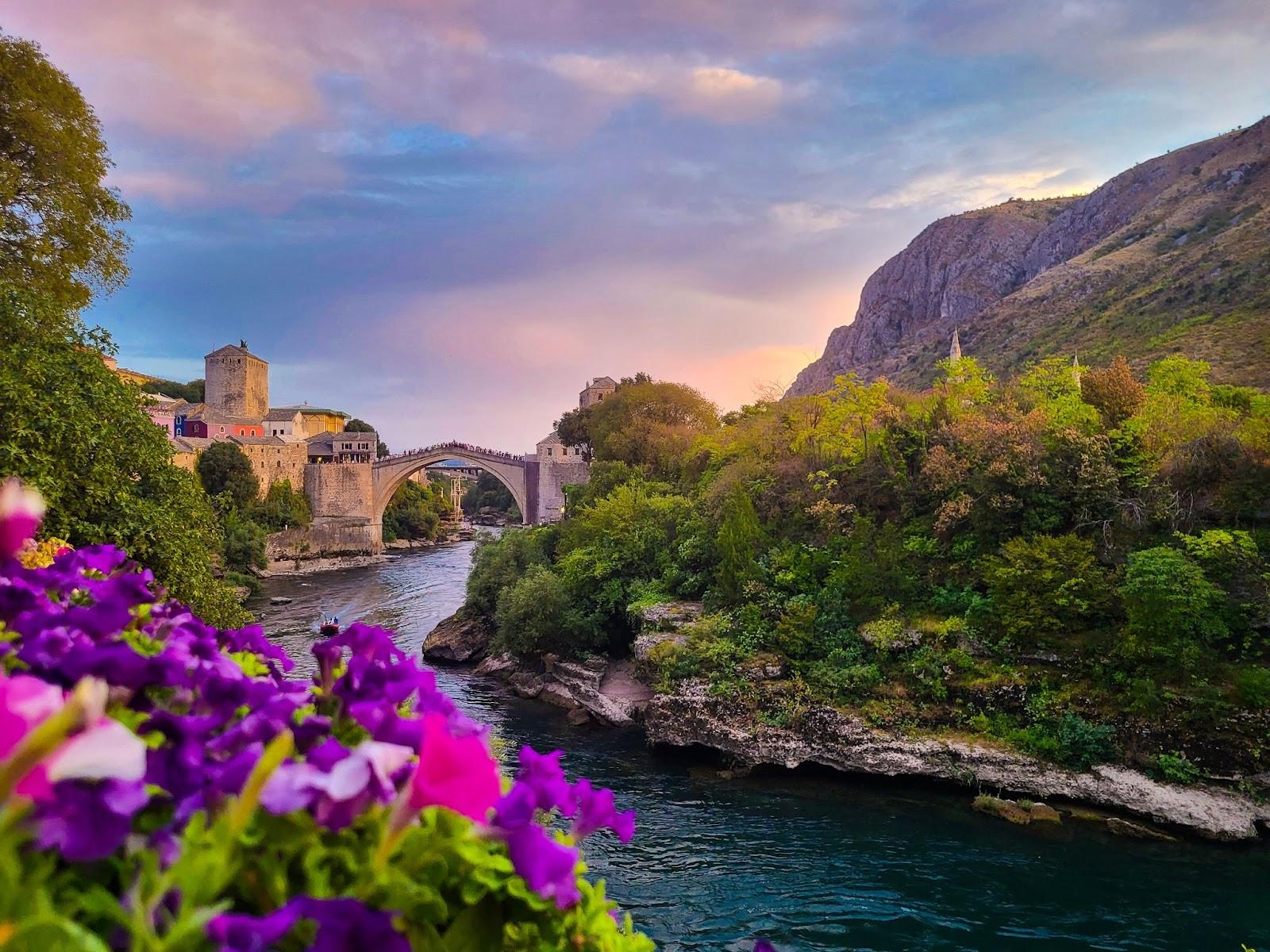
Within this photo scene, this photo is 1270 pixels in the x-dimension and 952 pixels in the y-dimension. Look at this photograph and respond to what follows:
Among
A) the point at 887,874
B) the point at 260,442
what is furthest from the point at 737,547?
the point at 260,442

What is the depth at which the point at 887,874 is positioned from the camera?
11.2 meters

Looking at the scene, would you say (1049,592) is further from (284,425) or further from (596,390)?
(284,425)

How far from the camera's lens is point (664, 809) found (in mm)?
13469

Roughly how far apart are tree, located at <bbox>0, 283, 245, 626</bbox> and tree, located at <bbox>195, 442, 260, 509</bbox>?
39686mm

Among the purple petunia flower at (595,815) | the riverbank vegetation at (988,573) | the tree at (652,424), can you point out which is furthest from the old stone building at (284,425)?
the purple petunia flower at (595,815)

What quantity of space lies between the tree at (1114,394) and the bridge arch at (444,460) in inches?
1513

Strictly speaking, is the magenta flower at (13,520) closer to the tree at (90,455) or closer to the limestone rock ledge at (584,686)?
the tree at (90,455)

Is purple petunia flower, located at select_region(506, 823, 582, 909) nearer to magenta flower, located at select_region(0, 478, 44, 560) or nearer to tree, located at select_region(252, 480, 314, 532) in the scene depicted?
magenta flower, located at select_region(0, 478, 44, 560)

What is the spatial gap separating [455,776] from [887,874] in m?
12.0

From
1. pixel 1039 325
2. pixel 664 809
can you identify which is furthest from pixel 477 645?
pixel 1039 325

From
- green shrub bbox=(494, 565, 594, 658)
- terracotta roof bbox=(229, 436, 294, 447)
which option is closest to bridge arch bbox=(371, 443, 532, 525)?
terracotta roof bbox=(229, 436, 294, 447)

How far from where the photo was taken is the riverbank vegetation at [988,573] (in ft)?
44.0

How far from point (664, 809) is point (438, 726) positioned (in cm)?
1336

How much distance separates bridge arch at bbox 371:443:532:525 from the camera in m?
53.5
